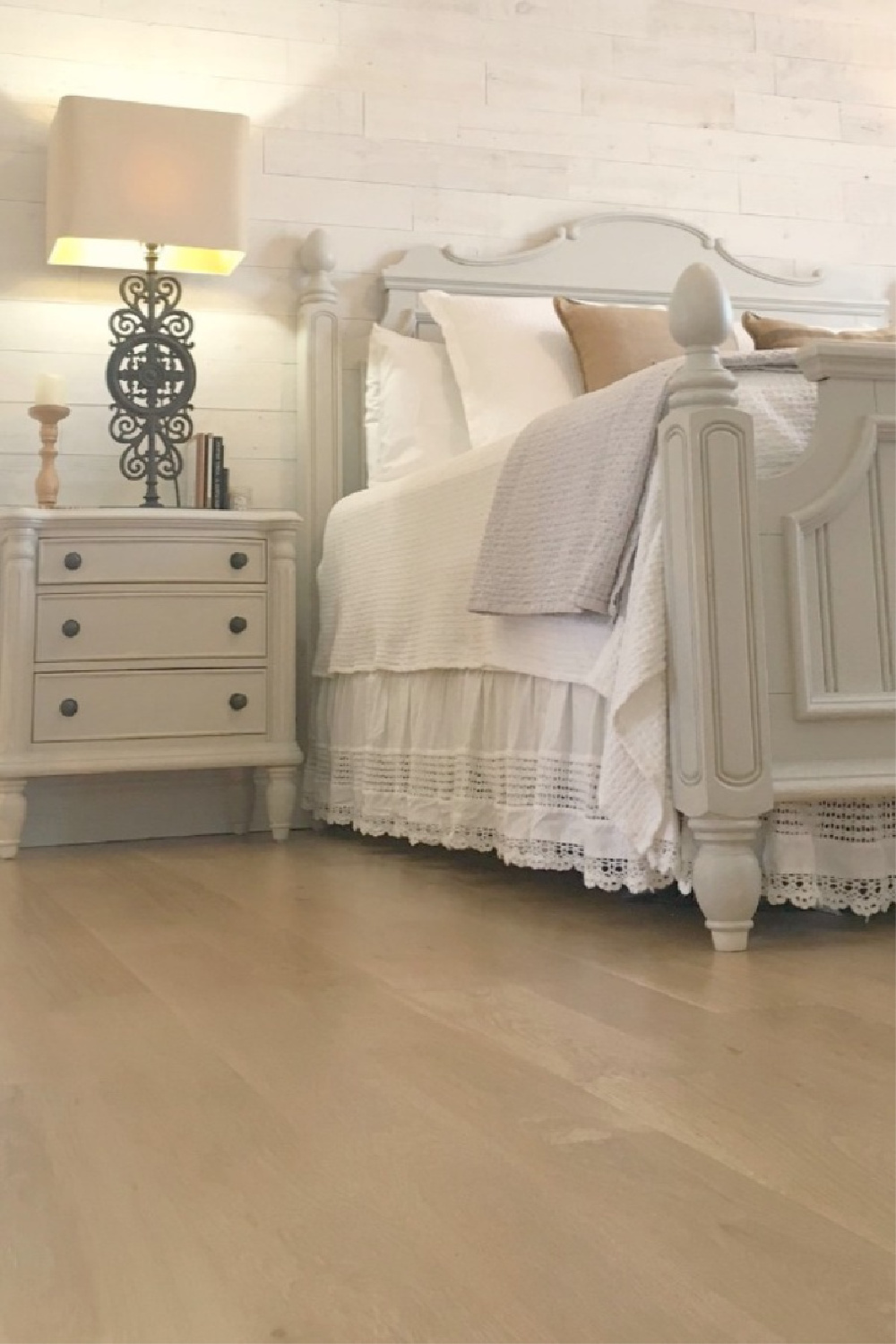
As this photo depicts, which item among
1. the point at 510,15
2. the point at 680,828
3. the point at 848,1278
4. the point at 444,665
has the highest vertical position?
the point at 510,15

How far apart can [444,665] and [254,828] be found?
3.24 ft

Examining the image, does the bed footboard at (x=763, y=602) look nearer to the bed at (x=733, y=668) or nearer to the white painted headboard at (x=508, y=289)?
the bed at (x=733, y=668)

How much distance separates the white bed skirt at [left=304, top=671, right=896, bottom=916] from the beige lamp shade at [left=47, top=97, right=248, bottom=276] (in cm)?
102

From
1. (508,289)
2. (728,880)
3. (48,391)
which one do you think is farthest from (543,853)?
(508,289)

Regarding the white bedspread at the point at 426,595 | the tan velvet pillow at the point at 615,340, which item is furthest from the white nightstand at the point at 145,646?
the tan velvet pillow at the point at 615,340

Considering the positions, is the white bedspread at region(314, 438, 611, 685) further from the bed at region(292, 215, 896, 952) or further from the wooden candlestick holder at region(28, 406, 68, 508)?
the wooden candlestick holder at region(28, 406, 68, 508)

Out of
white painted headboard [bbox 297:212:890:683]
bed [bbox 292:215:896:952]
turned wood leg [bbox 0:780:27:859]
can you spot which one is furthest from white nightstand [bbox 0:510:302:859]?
bed [bbox 292:215:896:952]

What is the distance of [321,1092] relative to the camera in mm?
1025

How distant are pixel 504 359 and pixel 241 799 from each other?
1164 mm

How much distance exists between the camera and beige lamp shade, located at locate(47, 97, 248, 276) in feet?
9.57

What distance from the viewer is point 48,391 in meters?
2.96

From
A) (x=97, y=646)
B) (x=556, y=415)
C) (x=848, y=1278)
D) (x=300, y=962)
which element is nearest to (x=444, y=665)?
(x=556, y=415)

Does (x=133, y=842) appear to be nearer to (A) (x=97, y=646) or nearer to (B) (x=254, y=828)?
(B) (x=254, y=828)

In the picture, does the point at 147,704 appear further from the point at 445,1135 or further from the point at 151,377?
the point at 445,1135
